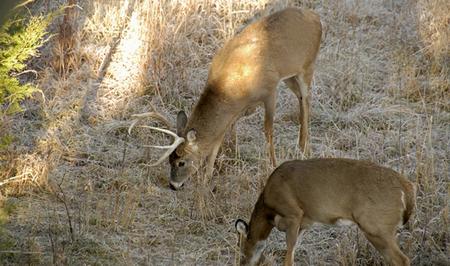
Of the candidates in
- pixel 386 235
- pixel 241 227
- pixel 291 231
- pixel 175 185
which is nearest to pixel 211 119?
pixel 175 185

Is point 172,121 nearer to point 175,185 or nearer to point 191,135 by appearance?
point 191,135

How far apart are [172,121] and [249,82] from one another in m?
1.22

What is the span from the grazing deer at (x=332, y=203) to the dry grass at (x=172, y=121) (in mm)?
389

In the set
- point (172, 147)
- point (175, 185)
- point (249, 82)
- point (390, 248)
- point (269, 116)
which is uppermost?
point (390, 248)

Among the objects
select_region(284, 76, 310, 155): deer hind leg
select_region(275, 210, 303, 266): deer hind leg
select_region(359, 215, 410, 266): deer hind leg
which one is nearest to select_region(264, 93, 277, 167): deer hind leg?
select_region(284, 76, 310, 155): deer hind leg

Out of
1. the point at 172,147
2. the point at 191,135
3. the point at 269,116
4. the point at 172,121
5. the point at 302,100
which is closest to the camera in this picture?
the point at 172,147

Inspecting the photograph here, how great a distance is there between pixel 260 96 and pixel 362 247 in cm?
271

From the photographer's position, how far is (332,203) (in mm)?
5848

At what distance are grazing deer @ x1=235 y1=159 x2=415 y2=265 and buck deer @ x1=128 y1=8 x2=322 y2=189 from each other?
1845 millimetres

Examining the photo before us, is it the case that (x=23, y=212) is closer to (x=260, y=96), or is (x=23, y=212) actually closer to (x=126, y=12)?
(x=260, y=96)

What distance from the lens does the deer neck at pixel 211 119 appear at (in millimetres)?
8195

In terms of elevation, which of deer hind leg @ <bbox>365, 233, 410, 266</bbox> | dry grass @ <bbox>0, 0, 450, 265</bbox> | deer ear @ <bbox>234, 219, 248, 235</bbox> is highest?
deer hind leg @ <bbox>365, 233, 410, 266</bbox>

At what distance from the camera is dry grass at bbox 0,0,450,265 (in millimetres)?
Answer: 6504

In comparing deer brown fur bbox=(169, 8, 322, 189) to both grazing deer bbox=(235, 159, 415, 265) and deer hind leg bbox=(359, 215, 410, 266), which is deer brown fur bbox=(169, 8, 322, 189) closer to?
grazing deer bbox=(235, 159, 415, 265)
